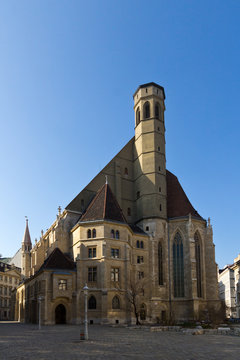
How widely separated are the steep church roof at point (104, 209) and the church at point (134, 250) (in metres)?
0.14

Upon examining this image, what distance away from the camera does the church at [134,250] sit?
47.0 m

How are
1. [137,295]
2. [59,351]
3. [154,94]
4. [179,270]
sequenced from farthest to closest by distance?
[154,94]
[179,270]
[137,295]
[59,351]

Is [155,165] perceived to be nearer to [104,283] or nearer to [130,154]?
[130,154]

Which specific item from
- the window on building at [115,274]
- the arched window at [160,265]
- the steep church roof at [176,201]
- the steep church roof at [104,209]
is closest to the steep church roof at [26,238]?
the steep church roof at [104,209]

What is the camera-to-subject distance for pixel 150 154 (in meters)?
60.6

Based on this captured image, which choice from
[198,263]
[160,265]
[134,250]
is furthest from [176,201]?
[134,250]

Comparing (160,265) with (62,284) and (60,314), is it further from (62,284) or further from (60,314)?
(60,314)

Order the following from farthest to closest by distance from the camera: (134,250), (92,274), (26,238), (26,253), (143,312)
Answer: (26,238)
(26,253)
(134,250)
(143,312)
(92,274)

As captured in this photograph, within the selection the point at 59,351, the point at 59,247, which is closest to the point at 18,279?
the point at 59,247

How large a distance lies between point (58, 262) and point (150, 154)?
22679mm

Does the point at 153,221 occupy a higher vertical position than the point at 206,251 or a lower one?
higher

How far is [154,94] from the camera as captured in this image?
63094mm

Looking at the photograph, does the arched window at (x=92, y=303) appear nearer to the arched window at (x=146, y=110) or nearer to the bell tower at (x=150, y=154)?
the bell tower at (x=150, y=154)

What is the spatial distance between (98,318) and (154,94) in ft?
117
